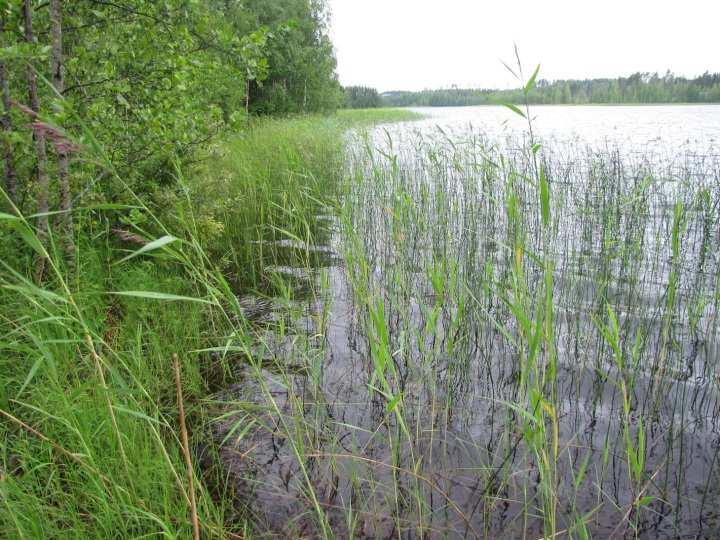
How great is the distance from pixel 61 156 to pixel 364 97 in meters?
67.0

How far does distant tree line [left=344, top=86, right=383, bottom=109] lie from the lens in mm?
64688

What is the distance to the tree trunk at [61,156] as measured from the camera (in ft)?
9.01

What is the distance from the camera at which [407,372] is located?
308cm

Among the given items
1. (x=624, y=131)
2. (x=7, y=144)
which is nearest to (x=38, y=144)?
(x=7, y=144)

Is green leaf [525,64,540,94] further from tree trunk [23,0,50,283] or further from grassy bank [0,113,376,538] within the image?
tree trunk [23,0,50,283]

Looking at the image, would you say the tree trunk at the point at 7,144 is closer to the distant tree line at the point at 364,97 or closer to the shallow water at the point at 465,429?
the shallow water at the point at 465,429

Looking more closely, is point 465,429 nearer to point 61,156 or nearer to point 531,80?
point 531,80

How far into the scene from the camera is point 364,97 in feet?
217

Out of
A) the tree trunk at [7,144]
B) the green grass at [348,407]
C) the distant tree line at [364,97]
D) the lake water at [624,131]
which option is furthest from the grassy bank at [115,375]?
the distant tree line at [364,97]

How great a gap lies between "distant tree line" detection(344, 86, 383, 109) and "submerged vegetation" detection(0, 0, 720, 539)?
205ft

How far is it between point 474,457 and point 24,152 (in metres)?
3.31

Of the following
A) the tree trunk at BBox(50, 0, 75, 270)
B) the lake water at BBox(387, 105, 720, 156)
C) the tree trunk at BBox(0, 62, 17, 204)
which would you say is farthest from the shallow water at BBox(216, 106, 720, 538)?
the tree trunk at BBox(0, 62, 17, 204)

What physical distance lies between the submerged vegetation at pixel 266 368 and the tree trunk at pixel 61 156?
1cm

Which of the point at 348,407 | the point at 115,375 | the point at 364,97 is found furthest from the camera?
the point at 364,97
